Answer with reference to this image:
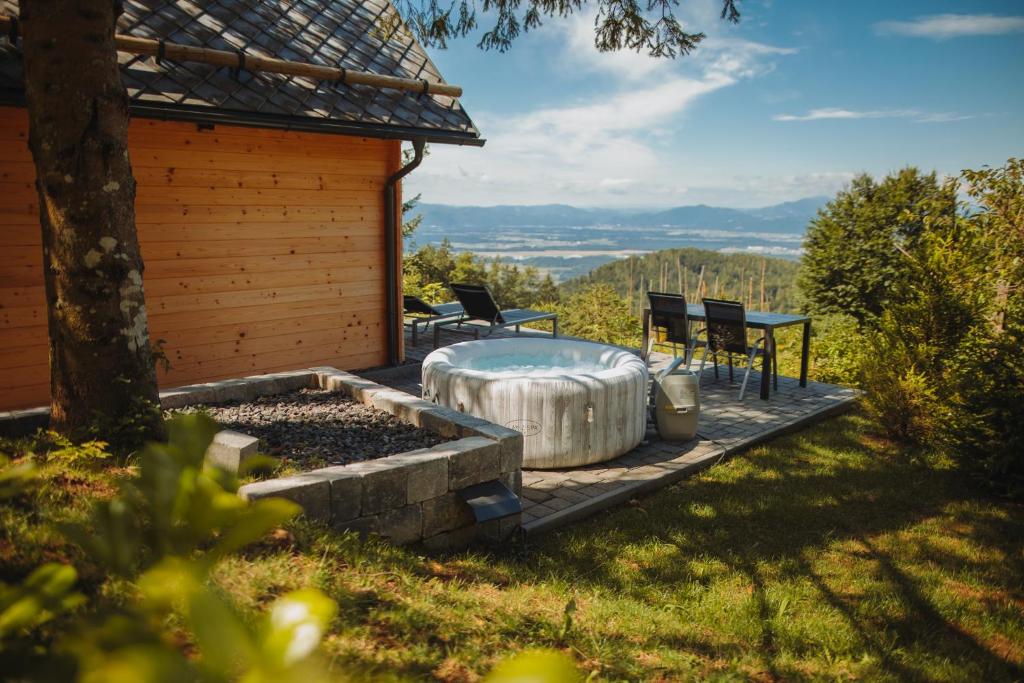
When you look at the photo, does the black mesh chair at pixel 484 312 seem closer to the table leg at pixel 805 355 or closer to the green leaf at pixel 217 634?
the table leg at pixel 805 355

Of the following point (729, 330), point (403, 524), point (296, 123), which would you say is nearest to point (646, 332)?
point (729, 330)

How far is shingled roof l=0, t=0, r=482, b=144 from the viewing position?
214 inches

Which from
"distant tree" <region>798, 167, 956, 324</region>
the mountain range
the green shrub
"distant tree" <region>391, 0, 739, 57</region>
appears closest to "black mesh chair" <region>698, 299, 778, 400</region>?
the green shrub

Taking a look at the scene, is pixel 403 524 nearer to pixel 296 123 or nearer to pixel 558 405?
pixel 558 405

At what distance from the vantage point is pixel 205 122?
5.57 metres

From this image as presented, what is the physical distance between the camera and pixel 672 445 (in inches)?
225

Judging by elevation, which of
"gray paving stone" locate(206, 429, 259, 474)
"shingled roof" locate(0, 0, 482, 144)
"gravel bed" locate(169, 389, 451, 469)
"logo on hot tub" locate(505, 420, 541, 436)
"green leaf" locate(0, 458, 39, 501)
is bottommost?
"logo on hot tub" locate(505, 420, 541, 436)

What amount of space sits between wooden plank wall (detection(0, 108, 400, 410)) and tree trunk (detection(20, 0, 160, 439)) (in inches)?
100

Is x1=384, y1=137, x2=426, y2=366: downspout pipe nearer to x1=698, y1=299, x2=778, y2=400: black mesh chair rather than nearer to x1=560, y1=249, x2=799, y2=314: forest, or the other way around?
x1=698, y1=299, x2=778, y2=400: black mesh chair

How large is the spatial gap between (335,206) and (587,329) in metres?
6.25

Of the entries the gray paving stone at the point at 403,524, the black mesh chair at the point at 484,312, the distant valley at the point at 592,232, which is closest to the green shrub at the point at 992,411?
the gray paving stone at the point at 403,524

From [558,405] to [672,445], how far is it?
1.37m

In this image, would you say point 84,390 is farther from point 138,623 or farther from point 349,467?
point 138,623

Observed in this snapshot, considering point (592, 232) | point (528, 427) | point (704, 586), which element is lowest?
point (704, 586)
